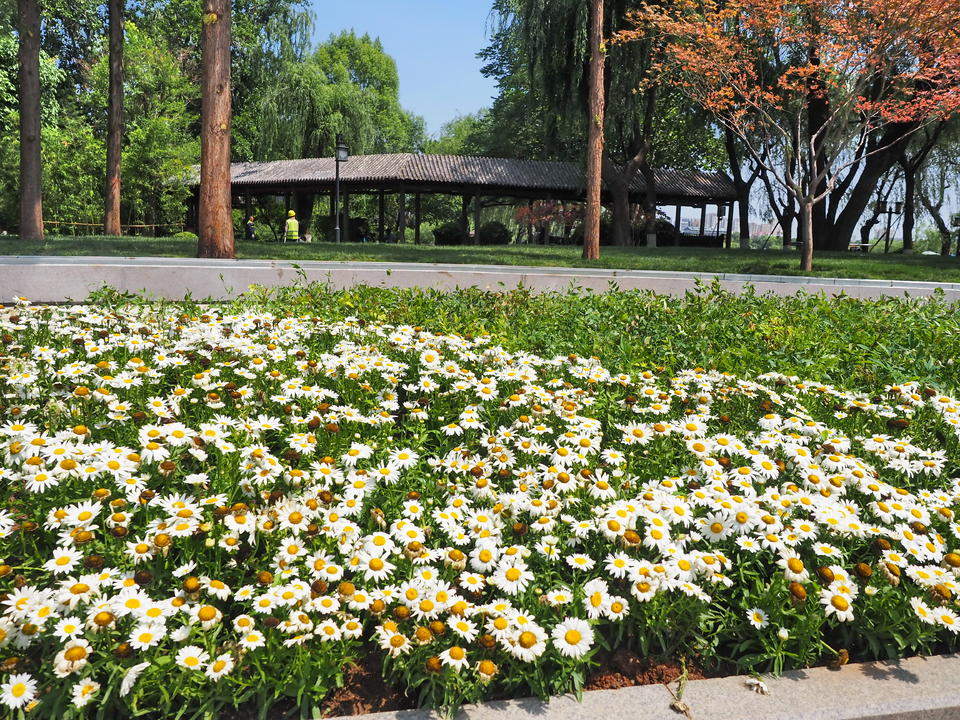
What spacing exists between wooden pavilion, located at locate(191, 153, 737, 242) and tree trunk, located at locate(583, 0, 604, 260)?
11262 mm

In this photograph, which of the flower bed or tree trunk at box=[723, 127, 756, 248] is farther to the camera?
tree trunk at box=[723, 127, 756, 248]

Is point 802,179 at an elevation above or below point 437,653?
above

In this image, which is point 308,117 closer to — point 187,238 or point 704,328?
point 187,238

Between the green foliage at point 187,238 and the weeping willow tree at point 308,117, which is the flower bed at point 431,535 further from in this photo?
the weeping willow tree at point 308,117

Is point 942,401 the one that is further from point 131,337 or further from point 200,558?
point 131,337

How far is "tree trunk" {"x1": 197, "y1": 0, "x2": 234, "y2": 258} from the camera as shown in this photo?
35.4 ft

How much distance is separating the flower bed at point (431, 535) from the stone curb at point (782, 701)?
7 cm

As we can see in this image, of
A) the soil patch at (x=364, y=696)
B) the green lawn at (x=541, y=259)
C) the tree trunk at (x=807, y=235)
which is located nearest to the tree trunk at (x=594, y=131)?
the green lawn at (x=541, y=259)

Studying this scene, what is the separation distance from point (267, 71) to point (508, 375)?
3761cm

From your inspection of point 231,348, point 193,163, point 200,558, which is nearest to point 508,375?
point 231,348

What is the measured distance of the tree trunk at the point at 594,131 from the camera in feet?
51.0

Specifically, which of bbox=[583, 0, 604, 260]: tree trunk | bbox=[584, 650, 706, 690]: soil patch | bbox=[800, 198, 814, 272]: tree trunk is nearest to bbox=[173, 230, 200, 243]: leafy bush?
bbox=[583, 0, 604, 260]: tree trunk

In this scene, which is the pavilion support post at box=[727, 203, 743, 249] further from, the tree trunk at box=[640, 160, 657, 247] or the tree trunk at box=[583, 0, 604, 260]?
the tree trunk at box=[583, 0, 604, 260]

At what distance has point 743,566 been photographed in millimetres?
2604
